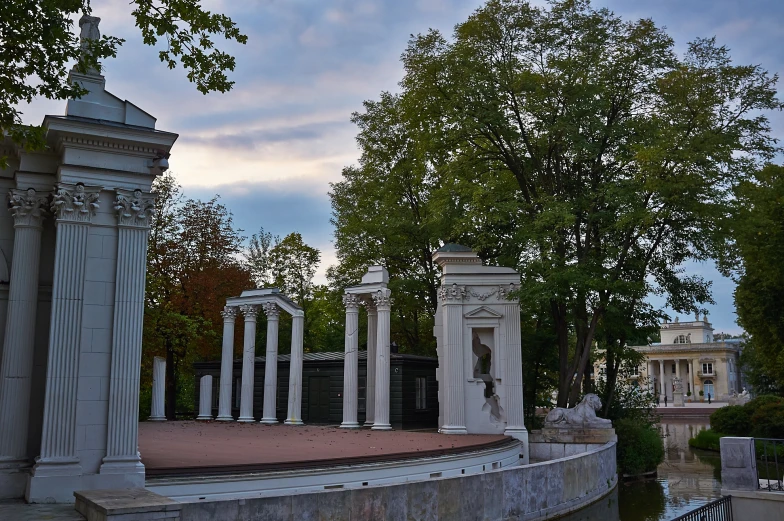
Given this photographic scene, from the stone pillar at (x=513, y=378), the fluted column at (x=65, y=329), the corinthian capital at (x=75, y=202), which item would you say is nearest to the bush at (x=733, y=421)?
the stone pillar at (x=513, y=378)

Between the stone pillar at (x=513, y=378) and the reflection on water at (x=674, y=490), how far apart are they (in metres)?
3.78

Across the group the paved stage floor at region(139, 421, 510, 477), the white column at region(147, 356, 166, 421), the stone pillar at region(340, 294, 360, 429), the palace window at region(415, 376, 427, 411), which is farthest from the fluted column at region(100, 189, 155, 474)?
the white column at region(147, 356, 166, 421)

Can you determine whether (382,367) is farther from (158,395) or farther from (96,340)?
(96,340)

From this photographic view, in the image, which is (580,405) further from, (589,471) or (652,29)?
(652,29)

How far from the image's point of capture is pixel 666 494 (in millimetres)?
21047

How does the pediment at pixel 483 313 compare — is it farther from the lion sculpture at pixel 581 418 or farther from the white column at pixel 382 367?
the lion sculpture at pixel 581 418

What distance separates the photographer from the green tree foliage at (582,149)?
23.1m

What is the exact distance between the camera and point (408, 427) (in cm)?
2748

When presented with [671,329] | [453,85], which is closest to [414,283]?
[453,85]

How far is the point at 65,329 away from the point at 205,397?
A: 2281cm

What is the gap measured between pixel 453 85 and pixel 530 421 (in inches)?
537

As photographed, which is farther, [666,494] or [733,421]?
[733,421]

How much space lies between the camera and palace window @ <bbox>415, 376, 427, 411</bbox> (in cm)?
2844

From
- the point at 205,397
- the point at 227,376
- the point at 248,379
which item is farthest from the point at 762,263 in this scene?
the point at 205,397
